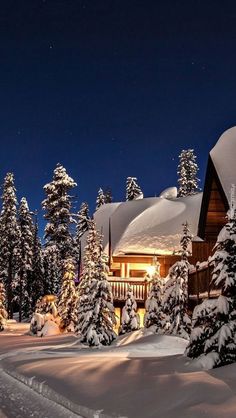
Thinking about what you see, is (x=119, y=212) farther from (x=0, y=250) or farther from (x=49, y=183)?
(x=0, y=250)

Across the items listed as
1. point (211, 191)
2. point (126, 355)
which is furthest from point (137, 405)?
point (211, 191)

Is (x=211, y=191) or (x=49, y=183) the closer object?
(x=211, y=191)

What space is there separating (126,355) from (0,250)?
47.8 meters

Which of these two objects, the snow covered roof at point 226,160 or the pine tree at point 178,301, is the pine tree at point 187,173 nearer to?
the snow covered roof at point 226,160

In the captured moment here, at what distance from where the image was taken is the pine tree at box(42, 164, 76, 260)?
5628cm

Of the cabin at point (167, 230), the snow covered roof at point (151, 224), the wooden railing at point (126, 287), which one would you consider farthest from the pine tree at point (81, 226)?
the wooden railing at point (126, 287)

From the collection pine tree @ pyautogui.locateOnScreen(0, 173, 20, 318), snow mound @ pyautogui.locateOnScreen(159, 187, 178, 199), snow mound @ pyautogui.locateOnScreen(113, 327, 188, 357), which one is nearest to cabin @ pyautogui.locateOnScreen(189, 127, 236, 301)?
snow mound @ pyautogui.locateOnScreen(113, 327, 188, 357)

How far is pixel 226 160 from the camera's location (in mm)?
22750

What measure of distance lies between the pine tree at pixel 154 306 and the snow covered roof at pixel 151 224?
9704 mm

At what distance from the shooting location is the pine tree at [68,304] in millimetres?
35844

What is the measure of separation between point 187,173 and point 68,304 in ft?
139

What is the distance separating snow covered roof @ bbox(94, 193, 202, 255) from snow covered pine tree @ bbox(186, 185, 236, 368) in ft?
75.8

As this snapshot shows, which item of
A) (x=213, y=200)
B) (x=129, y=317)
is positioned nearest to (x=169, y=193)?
(x=129, y=317)

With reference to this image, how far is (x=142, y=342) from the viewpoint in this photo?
19.1 metres
